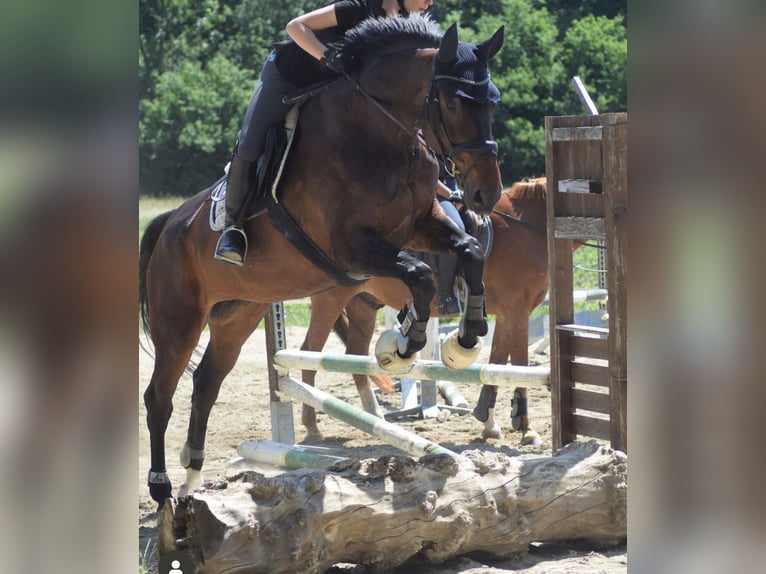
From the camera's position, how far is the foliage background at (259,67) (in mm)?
21594

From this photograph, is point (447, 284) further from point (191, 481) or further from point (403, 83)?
point (403, 83)

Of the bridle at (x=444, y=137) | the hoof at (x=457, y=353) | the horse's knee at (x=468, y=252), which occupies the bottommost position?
the hoof at (x=457, y=353)

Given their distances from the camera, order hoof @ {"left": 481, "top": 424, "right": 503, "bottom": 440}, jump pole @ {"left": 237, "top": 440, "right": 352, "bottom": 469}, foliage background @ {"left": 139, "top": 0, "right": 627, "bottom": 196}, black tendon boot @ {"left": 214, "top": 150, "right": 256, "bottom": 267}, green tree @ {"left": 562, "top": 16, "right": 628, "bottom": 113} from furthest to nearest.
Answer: foliage background @ {"left": 139, "top": 0, "right": 627, "bottom": 196} < green tree @ {"left": 562, "top": 16, "right": 628, "bottom": 113} < hoof @ {"left": 481, "top": 424, "right": 503, "bottom": 440} < jump pole @ {"left": 237, "top": 440, "right": 352, "bottom": 469} < black tendon boot @ {"left": 214, "top": 150, "right": 256, "bottom": 267}

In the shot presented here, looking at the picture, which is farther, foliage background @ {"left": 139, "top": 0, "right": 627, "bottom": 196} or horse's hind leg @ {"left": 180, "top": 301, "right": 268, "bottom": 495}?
foliage background @ {"left": 139, "top": 0, "right": 627, "bottom": 196}

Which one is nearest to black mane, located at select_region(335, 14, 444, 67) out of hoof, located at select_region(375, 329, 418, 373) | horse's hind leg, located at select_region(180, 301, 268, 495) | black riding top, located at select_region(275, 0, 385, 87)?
black riding top, located at select_region(275, 0, 385, 87)

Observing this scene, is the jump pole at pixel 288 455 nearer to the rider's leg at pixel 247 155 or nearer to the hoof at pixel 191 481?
the hoof at pixel 191 481

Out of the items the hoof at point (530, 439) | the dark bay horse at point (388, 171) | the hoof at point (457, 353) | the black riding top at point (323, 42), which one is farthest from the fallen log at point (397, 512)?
the hoof at point (530, 439)

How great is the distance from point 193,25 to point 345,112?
88.2 feet

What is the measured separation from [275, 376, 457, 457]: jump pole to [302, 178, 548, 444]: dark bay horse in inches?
31.7

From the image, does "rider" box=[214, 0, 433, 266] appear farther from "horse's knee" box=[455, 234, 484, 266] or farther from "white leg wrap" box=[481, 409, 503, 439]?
"white leg wrap" box=[481, 409, 503, 439]

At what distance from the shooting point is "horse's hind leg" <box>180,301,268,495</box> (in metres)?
5.08

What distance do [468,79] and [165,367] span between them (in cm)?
219

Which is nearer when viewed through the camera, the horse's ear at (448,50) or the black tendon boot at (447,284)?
the horse's ear at (448,50)

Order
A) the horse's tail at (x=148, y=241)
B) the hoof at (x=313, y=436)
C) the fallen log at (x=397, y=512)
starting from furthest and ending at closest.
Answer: the hoof at (x=313, y=436) → the horse's tail at (x=148, y=241) → the fallen log at (x=397, y=512)
